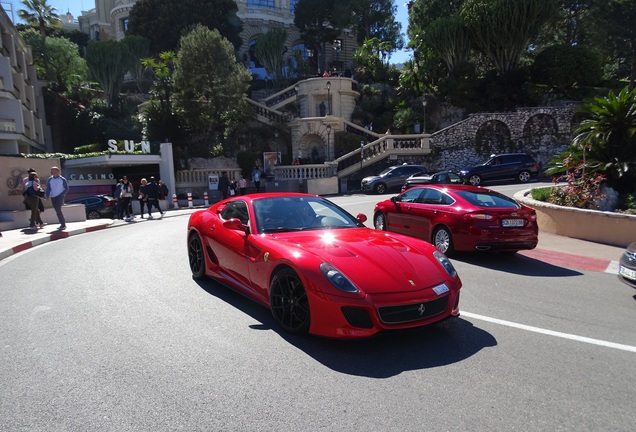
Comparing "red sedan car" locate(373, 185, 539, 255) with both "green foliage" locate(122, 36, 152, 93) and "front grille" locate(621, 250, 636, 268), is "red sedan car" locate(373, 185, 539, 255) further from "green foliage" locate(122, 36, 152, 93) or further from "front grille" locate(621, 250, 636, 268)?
"green foliage" locate(122, 36, 152, 93)

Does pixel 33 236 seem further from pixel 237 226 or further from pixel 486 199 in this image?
pixel 486 199

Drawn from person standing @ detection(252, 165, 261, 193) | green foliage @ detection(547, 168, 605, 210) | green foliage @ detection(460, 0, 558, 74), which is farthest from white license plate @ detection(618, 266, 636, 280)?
green foliage @ detection(460, 0, 558, 74)

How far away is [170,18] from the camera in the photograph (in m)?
51.3

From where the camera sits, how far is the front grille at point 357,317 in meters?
4.11

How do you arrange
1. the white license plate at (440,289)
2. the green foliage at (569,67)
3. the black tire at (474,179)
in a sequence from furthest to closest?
1. the green foliage at (569,67)
2. the black tire at (474,179)
3. the white license plate at (440,289)

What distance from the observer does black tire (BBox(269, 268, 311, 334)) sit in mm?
4488

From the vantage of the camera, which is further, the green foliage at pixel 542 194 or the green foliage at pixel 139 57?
the green foliage at pixel 139 57

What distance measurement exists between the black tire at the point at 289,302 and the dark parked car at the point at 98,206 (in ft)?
61.2

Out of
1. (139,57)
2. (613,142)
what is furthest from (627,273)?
(139,57)

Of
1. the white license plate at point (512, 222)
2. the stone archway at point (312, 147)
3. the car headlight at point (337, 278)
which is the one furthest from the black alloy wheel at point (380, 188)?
the car headlight at point (337, 278)

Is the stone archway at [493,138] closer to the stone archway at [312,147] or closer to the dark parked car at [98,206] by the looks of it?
the stone archway at [312,147]

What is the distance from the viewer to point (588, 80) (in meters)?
34.5

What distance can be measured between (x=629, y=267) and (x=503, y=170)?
69.1 ft

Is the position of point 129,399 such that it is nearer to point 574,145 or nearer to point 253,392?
point 253,392
